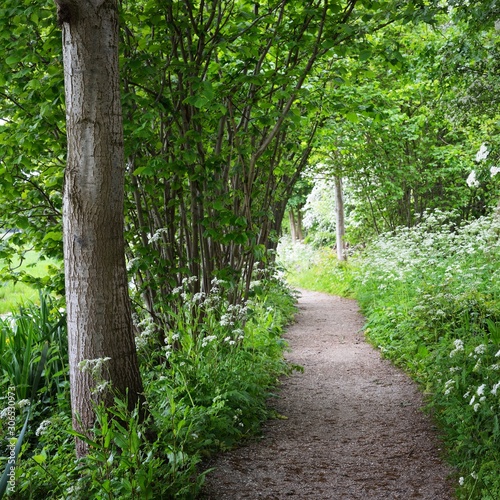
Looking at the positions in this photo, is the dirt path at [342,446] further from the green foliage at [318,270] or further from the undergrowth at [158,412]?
the green foliage at [318,270]

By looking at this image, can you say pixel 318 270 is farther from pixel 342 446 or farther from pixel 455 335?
pixel 342 446

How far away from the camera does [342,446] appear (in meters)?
4.72

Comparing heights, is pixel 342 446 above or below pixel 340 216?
below

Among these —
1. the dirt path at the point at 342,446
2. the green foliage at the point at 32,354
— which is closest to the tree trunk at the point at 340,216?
the dirt path at the point at 342,446

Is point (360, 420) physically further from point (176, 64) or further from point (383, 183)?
point (383, 183)

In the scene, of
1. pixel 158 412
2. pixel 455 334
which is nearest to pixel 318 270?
pixel 455 334

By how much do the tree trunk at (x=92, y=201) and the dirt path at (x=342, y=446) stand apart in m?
1.10

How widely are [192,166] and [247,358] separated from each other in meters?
1.96

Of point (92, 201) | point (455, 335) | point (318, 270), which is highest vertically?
point (92, 201)

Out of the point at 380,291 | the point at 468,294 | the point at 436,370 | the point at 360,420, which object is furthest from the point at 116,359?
the point at 380,291

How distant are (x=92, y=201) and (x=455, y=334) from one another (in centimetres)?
451

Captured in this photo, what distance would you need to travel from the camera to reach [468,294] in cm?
676

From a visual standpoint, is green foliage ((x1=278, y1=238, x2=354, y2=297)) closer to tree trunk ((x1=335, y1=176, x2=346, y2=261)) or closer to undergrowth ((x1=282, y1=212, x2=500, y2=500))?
tree trunk ((x1=335, y1=176, x2=346, y2=261))

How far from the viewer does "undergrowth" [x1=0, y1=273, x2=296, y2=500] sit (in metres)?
3.22
